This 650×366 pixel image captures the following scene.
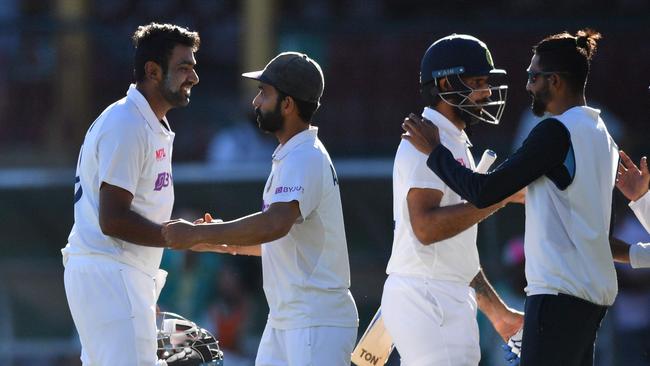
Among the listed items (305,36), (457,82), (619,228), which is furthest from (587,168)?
(305,36)

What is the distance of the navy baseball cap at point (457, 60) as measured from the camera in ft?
19.2

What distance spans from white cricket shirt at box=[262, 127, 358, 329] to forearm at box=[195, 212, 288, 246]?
5.3 inches

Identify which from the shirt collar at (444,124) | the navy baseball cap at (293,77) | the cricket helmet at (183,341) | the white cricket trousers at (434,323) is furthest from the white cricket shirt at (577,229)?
the cricket helmet at (183,341)

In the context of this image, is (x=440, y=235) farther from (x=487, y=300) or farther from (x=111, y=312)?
(x=111, y=312)

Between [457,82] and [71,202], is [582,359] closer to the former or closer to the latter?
[457,82]

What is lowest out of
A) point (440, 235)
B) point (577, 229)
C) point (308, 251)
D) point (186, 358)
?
point (186, 358)

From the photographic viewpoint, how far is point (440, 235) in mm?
5617

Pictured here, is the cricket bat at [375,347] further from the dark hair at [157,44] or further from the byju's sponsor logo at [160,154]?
the dark hair at [157,44]

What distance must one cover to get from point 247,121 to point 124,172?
219 inches

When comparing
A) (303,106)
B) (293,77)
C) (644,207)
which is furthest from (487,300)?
(293,77)

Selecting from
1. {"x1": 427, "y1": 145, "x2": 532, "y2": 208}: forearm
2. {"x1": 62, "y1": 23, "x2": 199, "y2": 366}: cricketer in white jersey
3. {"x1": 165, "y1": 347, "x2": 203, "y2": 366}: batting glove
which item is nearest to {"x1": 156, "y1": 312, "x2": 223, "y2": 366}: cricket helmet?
{"x1": 165, "y1": 347, "x2": 203, "y2": 366}: batting glove

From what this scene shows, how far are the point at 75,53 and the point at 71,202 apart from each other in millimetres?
2177

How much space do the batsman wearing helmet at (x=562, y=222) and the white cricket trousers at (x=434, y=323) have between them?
0.50 m

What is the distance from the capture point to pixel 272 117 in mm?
5828
